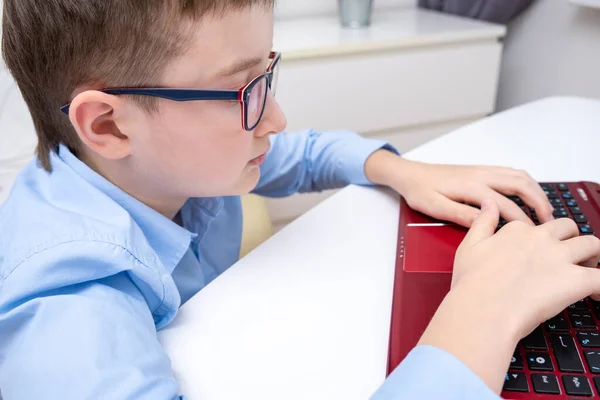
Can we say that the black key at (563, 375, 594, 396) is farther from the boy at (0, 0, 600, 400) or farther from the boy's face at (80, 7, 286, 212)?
the boy's face at (80, 7, 286, 212)

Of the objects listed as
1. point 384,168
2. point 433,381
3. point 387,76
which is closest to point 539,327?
point 433,381

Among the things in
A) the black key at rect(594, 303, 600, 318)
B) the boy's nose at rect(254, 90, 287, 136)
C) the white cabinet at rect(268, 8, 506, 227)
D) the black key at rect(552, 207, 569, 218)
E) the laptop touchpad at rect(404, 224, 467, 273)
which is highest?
the boy's nose at rect(254, 90, 287, 136)

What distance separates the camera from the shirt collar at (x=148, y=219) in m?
0.60

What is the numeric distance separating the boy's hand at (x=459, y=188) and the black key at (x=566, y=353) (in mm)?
191

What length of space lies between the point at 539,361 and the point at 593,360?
0.13 feet

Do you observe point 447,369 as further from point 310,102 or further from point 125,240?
point 310,102

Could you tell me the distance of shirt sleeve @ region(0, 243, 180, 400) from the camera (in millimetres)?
417

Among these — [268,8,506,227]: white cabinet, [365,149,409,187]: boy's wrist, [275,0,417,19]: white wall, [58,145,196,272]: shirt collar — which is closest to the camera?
[58,145,196,272]: shirt collar

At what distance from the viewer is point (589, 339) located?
0.43 metres

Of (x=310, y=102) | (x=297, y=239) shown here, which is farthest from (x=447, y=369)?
(x=310, y=102)

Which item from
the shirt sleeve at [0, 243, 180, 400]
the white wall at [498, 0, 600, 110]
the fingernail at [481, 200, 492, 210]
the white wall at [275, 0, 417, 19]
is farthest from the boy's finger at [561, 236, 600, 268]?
the white wall at [275, 0, 417, 19]

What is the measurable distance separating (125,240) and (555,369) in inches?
14.9

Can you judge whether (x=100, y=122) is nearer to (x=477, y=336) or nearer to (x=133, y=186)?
(x=133, y=186)

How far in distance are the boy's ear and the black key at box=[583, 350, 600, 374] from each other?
0.47 meters
